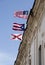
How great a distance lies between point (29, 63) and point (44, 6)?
25.5ft

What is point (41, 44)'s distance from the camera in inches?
808

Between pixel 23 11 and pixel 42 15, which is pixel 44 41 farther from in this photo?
pixel 23 11

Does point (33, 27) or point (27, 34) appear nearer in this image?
point (33, 27)

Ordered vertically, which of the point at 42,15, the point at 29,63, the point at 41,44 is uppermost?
the point at 42,15

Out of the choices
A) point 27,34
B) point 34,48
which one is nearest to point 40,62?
point 34,48

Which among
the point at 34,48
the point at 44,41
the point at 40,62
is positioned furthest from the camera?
the point at 34,48

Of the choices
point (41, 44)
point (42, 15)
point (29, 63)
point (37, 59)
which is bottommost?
point (29, 63)

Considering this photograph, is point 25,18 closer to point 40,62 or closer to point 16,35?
point 16,35

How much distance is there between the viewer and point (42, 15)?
67.3 feet

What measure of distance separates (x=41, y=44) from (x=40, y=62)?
60.4 inches

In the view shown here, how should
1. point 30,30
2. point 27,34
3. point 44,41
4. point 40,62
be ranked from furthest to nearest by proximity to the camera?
point 27,34 < point 30,30 < point 40,62 < point 44,41

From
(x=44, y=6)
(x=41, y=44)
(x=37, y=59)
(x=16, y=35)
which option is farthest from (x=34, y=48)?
(x=16, y=35)

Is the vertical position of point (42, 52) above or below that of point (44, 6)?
below

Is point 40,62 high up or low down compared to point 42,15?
down
